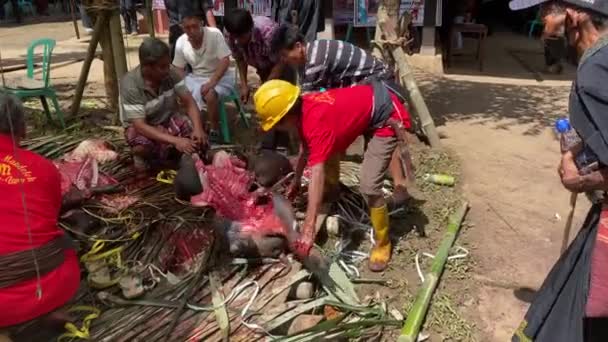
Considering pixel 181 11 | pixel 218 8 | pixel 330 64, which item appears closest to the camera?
pixel 330 64

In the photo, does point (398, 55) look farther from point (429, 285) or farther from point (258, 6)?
point (258, 6)

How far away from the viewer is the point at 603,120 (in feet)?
6.14

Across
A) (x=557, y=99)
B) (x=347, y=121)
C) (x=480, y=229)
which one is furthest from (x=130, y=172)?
(x=557, y=99)

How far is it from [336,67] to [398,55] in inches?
Result: 73.3

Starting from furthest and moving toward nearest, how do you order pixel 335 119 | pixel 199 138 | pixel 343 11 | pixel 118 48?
pixel 343 11, pixel 118 48, pixel 199 138, pixel 335 119

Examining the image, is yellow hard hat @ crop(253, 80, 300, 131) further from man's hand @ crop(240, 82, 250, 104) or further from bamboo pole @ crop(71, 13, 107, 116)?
bamboo pole @ crop(71, 13, 107, 116)

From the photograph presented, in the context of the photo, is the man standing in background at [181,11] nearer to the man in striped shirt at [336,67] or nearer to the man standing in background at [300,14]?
the man standing in background at [300,14]

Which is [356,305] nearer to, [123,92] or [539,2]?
[539,2]

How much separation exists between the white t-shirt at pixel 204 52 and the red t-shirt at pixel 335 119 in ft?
8.28

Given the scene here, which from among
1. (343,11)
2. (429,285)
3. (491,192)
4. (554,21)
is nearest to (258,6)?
(343,11)

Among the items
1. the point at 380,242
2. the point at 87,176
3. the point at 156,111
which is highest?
the point at 156,111

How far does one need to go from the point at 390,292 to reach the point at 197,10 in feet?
13.0

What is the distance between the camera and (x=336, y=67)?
13.6 feet

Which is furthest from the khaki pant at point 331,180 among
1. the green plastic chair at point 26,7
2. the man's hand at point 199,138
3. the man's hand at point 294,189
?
the green plastic chair at point 26,7
